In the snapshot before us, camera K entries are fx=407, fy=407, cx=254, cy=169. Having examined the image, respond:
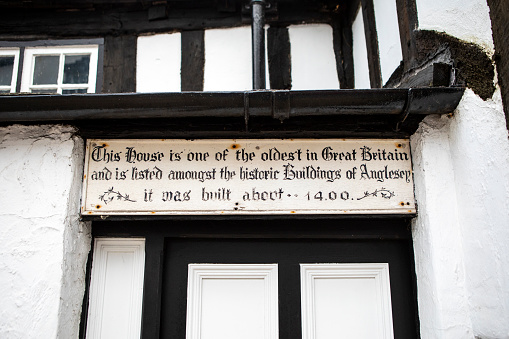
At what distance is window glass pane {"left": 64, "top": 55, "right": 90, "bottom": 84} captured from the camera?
3574mm

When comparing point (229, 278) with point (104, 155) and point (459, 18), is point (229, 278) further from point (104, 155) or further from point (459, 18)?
point (459, 18)

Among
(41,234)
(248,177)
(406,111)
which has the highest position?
(406,111)

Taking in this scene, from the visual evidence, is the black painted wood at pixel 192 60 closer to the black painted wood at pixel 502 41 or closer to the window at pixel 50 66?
the window at pixel 50 66

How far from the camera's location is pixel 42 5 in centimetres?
369

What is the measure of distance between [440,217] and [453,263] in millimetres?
259

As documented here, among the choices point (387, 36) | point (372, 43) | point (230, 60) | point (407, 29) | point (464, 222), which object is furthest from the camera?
point (230, 60)

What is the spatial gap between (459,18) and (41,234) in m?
2.77

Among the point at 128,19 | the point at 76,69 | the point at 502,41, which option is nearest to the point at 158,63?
the point at 128,19

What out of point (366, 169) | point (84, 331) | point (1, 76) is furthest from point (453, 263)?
point (1, 76)

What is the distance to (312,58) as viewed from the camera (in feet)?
11.8

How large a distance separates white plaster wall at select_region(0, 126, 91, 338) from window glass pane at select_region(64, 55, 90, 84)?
3.91 feet

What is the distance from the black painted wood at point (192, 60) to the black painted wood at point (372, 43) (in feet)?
4.58

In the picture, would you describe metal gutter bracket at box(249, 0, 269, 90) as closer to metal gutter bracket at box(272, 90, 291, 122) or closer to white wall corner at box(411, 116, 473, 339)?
metal gutter bracket at box(272, 90, 291, 122)

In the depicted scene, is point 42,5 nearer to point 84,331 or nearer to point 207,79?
point 207,79
